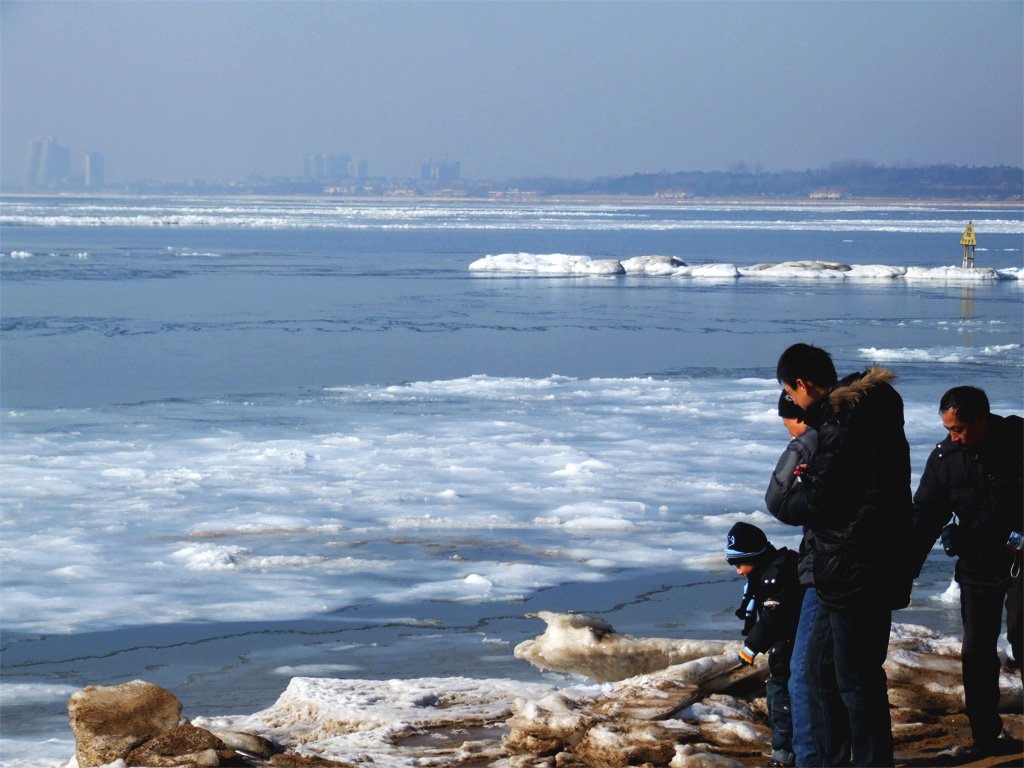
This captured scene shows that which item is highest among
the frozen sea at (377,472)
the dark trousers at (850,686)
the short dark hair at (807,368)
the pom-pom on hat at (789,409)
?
the short dark hair at (807,368)

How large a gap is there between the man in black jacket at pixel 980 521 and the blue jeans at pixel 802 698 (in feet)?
1.40

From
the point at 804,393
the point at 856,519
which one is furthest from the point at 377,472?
the point at 856,519

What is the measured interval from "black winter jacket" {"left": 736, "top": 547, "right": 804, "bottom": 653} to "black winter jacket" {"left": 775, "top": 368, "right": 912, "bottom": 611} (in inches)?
13.3

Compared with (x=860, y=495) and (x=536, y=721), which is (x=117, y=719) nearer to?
(x=536, y=721)

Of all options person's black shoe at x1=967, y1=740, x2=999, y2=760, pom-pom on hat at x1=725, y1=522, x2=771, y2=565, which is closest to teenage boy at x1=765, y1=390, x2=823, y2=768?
pom-pom on hat at x1=725, y1=522, x2=771, y2=565

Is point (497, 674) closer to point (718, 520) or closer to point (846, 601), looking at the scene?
point (846, 601)

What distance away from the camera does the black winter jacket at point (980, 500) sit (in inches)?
132

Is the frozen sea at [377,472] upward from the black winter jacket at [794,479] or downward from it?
downward

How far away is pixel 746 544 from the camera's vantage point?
3.32 m

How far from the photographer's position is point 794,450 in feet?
9.93

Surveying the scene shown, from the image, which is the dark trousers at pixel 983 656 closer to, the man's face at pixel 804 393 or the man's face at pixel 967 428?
the man's face at pixel 967 428

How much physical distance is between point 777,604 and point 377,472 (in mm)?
5357

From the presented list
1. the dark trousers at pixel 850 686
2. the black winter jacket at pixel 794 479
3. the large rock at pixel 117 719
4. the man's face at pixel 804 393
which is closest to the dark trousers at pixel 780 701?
the dark trousers at pixel 850 686

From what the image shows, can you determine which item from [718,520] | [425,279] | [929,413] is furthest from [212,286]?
[718,520]
